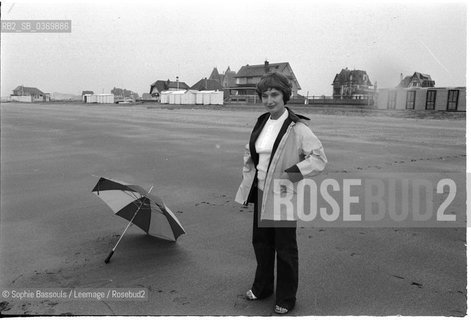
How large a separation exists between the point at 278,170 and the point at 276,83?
0.60m

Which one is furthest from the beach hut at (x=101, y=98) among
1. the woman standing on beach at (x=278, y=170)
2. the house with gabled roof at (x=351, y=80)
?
the woman standing on beach at (x=278, y=170)

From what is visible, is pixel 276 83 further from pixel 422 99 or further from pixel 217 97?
pixel 217 97

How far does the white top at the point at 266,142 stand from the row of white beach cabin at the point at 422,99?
1212 inches

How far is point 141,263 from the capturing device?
398 cm

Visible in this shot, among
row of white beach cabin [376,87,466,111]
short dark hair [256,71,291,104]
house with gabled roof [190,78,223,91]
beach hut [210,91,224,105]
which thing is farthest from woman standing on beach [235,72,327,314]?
house with gabled roof [190,78,223,91]

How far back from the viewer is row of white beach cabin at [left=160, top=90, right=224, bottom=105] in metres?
63.9

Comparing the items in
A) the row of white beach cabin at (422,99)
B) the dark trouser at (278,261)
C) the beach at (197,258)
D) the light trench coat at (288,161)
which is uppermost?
the row of white beach cabin at (422,99)

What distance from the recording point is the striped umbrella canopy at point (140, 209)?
4.03 m

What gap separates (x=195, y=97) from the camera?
67.1 meters

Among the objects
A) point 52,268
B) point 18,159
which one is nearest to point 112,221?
point 52,268

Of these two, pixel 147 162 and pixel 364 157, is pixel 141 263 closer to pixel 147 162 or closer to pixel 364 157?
pixel 147 162

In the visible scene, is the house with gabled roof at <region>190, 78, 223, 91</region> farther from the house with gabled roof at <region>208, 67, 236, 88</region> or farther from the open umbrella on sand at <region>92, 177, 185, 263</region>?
the open umbrella on sand at <region>92, 177, 185, 263</region>

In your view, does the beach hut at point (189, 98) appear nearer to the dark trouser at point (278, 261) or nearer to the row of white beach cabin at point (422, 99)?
the row of white beach cabin at point (422, 99)

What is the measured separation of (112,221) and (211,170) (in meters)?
3.53
